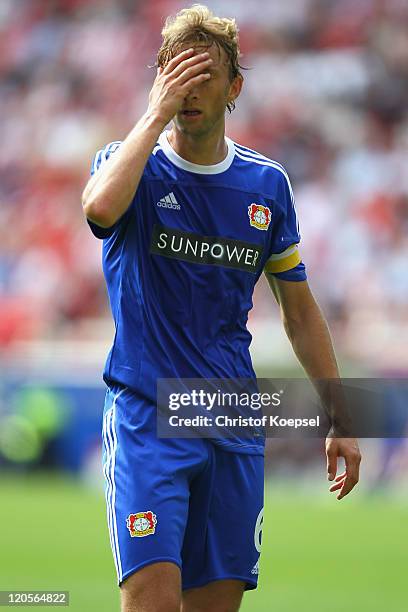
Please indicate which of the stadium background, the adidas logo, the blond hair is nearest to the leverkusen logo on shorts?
the adidas logo

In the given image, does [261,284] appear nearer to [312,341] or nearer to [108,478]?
[312,341]

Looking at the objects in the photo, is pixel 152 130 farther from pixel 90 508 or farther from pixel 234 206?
pixel 90 508

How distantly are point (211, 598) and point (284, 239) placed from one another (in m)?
1.30

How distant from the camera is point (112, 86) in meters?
18.2

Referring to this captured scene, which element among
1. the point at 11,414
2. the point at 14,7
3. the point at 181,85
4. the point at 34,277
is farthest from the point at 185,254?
the point at 14,7

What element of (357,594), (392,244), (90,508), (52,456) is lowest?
(357,594)

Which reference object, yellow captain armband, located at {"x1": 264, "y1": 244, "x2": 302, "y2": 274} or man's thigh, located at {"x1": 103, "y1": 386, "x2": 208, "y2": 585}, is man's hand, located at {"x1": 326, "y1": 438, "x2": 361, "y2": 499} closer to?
man's thigh, located at {"x1": 103, "y1": 386, "x2": 208, "y2": 585}

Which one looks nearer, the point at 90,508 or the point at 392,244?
the point at 90,508

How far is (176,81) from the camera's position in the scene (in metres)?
4.22

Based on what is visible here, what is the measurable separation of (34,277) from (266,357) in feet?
13.5

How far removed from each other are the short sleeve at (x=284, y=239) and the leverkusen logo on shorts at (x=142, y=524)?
Answer: 1108 millimetres

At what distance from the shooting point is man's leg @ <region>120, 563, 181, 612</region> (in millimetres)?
3988

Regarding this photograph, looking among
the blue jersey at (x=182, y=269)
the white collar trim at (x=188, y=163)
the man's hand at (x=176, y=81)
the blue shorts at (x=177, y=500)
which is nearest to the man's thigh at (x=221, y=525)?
the blue shorts at (x=177, y=500)

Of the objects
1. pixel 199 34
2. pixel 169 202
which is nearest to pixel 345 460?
pixel 169 202
